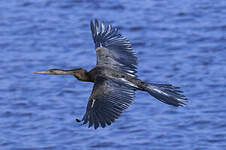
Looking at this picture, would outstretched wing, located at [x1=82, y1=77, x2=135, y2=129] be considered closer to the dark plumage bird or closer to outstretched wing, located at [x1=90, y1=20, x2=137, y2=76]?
the dark plumage bird

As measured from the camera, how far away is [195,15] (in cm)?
1645

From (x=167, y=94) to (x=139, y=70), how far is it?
5014mm

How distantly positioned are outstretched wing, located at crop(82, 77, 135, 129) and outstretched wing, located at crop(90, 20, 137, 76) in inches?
25.2

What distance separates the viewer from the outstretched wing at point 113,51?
32.5ft

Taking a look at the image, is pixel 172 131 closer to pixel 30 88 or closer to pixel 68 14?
pixel 30 88

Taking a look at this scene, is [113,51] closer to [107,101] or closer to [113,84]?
[113,84]

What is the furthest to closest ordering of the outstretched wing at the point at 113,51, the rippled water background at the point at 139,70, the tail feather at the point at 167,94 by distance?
the rippled water background at the point at 139,70, the outstretched wing at the point at 113,51, the tail feather at the point at 167,94

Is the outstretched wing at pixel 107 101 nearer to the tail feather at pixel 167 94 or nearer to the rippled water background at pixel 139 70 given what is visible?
the tail feather at pixel 167 94

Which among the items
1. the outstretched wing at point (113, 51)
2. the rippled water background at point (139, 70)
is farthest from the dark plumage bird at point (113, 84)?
the rippled water background at point (139, 70)

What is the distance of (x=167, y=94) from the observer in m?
9.21

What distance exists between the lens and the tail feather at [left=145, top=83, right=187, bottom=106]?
904 centimetres

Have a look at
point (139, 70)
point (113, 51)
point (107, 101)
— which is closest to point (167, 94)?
point (107, 101)

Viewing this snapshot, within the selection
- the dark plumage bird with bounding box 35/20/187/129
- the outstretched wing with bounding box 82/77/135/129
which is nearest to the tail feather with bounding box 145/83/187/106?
the dark plumage bird with bounding box 35/20/187/129

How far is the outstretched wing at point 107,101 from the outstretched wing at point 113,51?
2.10ft
